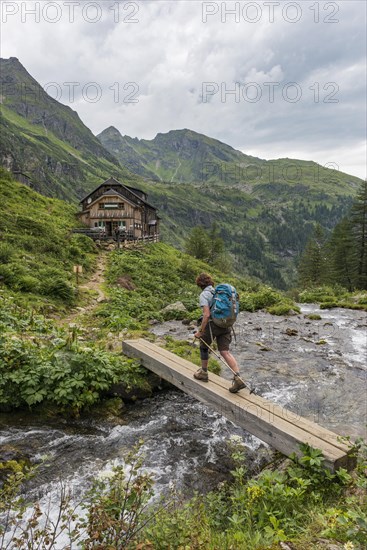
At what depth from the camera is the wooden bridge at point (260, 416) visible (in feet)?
18.1

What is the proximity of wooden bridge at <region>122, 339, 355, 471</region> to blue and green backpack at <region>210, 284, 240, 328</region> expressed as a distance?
5.15ft

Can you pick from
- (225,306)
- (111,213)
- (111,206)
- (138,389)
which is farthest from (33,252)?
(111,206)

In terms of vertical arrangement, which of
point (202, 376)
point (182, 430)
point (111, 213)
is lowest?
point (182, 430)

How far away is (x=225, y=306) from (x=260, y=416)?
90.7 inches

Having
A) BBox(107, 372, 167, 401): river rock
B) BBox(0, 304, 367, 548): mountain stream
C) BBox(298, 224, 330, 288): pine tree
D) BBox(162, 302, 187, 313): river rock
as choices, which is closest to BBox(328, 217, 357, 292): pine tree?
BBox(298, 224, 330, 288): pine tree

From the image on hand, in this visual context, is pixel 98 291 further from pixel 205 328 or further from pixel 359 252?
pixel 359 252

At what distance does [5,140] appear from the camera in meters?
172

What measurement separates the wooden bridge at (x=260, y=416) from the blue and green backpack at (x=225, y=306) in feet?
5.15

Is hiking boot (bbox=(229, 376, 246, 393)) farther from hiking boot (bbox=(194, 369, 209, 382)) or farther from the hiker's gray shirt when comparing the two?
the hiker's gray shirt

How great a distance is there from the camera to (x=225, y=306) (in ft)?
24.9

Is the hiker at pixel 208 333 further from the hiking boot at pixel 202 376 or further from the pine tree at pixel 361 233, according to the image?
the pine tree at pixel 361 233

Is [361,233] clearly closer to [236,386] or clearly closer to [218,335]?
[218,335]

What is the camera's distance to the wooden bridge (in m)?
5.51

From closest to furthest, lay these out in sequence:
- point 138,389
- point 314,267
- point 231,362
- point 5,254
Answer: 1. point 231,362
2. point 138,389
3. point 5,254
4. point 314,267
